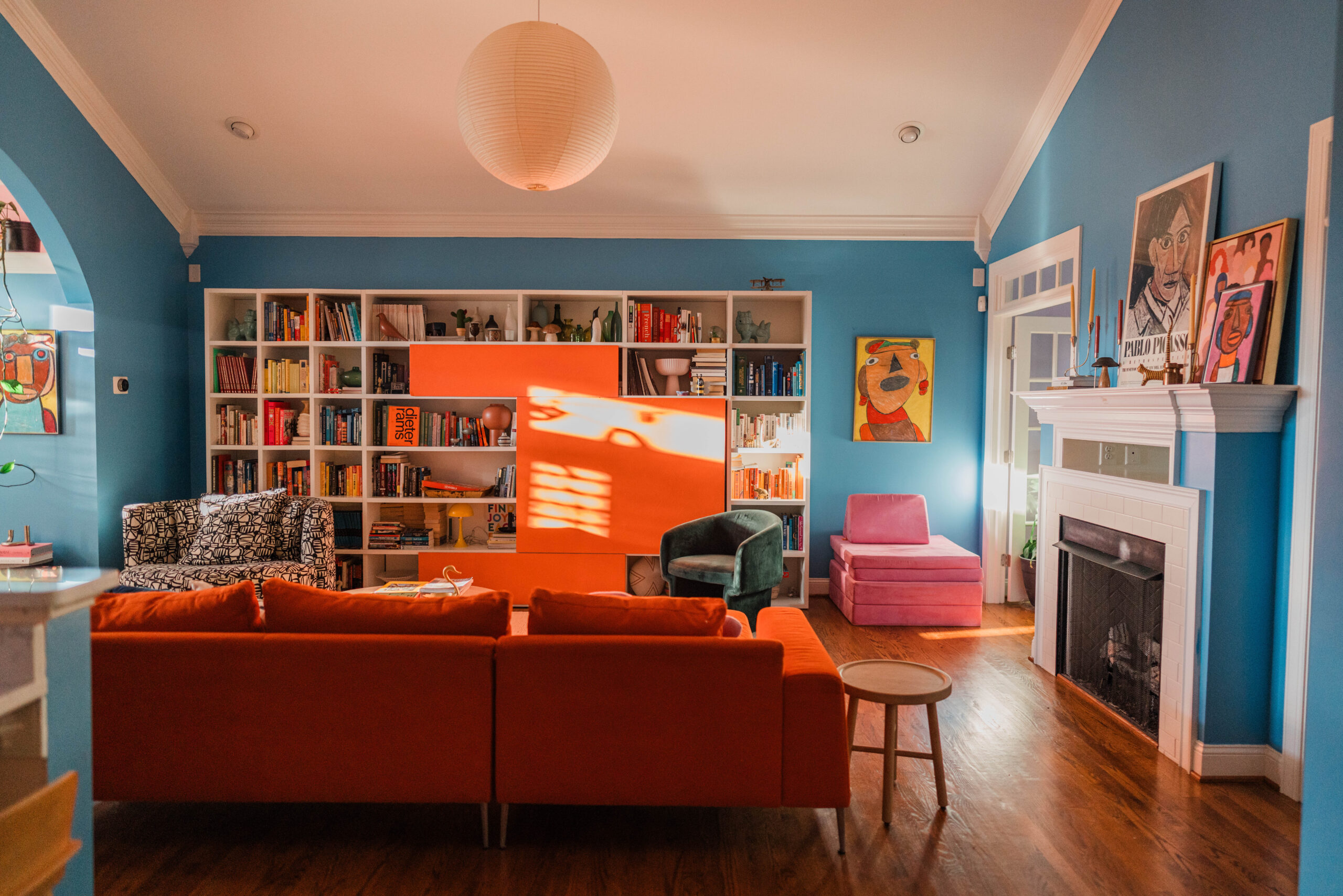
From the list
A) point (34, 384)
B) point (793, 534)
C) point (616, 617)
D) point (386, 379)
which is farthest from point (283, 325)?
point (616, 617)

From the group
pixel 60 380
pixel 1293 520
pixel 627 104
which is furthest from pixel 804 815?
pixel 60 380

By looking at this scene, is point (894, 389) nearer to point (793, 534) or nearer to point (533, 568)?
point (793, 534)

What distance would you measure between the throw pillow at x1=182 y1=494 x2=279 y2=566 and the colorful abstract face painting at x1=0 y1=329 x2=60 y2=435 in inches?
44.6

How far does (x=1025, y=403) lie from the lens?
548 centimetres

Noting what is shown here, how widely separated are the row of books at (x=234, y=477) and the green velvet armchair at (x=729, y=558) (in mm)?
2969

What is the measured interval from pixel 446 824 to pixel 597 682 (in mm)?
785

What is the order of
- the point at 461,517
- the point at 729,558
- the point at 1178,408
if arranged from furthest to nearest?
the point at 461,517, the point at 729,558, the point at 1178,408

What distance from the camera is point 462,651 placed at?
2.30 metres

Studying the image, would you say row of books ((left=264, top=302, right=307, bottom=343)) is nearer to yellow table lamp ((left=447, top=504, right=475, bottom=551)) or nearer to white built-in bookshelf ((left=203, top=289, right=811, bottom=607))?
white built-in bookshelf ((left=203, top=289, right=811, bottom=607))

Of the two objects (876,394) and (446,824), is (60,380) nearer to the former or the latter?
(446,824)

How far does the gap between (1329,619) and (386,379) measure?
16.9ft

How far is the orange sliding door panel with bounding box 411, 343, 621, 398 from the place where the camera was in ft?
17.0

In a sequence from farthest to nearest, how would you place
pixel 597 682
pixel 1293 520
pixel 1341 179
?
pixel 1293 520 → pixel 597 682 → pixel 1341 179

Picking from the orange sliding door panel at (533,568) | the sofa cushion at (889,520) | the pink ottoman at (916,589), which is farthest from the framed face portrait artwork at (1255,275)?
the orange sliding door panel at (533,568)
